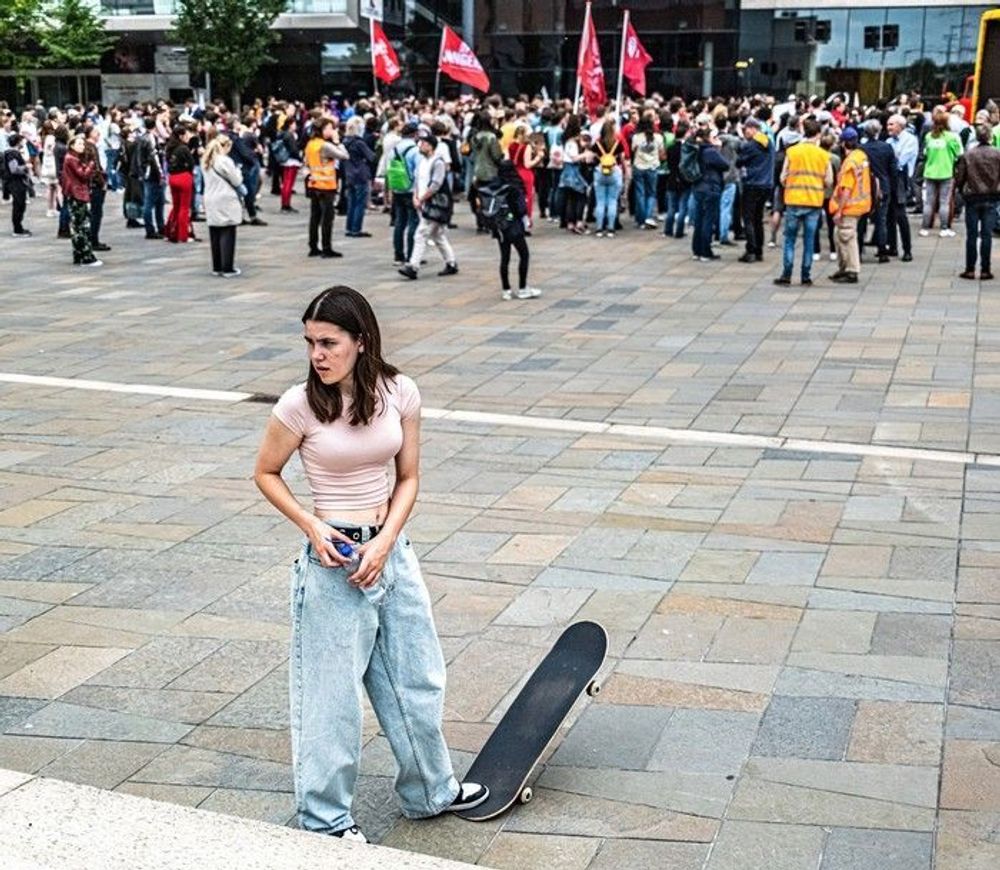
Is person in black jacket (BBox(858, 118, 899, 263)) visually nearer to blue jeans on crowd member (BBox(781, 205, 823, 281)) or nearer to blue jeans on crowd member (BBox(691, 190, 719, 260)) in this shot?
blue jeans on crowd member (BBox(781, 205, 823, 281))

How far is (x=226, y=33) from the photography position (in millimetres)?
45312

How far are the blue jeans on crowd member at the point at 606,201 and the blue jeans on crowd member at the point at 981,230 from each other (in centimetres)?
553

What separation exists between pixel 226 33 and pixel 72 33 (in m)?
5.86

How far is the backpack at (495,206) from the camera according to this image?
13.7m

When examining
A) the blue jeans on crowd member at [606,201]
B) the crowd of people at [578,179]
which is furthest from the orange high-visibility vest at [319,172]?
the blue jeans on crowd member at [606,201]

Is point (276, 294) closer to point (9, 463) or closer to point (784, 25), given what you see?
point (9, 463)

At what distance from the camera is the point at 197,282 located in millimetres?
16516

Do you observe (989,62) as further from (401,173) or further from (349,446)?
(349,446)

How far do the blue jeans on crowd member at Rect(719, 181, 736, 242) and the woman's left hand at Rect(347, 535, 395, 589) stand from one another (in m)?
15.2

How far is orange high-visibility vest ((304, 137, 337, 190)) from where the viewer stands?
1811 cm

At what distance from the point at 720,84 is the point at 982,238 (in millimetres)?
31516

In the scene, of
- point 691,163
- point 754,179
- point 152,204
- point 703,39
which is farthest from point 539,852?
point 703,39

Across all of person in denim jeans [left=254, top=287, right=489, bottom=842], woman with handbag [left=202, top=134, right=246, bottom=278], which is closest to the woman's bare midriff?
person in denim jeans [left=254, top=287, right=489, bottom=842]

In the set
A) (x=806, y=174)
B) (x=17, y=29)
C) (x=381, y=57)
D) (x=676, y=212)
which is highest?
(x=17, y=29)
